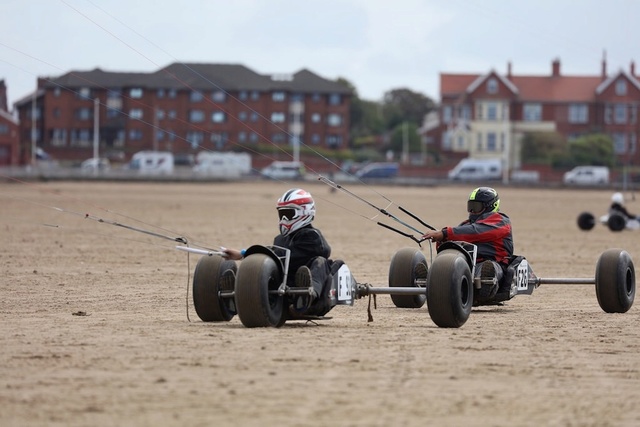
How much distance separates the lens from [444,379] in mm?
10336

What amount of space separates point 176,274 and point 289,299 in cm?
769

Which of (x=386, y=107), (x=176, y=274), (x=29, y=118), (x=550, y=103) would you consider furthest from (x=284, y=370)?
(x=386, y=107)

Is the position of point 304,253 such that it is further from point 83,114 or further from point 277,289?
point 83,114

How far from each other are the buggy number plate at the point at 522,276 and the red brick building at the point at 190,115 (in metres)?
93.4

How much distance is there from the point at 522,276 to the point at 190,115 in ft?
349

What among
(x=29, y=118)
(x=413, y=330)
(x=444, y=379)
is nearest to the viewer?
(x=444, y=379)

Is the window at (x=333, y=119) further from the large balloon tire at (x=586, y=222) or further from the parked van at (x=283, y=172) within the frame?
the large balloon tire at (x=586, y=222)

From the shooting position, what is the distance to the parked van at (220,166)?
99.0 meters

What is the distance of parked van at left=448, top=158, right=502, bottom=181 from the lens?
101312 mm

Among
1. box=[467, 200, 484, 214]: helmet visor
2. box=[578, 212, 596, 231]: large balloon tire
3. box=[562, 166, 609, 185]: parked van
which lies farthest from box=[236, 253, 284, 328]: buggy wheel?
box=[562, 166, 609, 185]: parked van

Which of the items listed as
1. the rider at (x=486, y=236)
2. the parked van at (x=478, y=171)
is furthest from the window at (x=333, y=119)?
the rider at (x=486, y=236)

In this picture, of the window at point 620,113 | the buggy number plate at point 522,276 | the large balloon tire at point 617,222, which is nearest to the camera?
the buggy number plate at point 522,276

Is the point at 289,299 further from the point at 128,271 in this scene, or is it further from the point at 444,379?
the point at 128,271

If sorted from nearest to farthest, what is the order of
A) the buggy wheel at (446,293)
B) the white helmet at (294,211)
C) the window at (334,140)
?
1. the buggy wheel at (446,293)
2. the white helmet at (294,211)
3. the window at (334,140)
